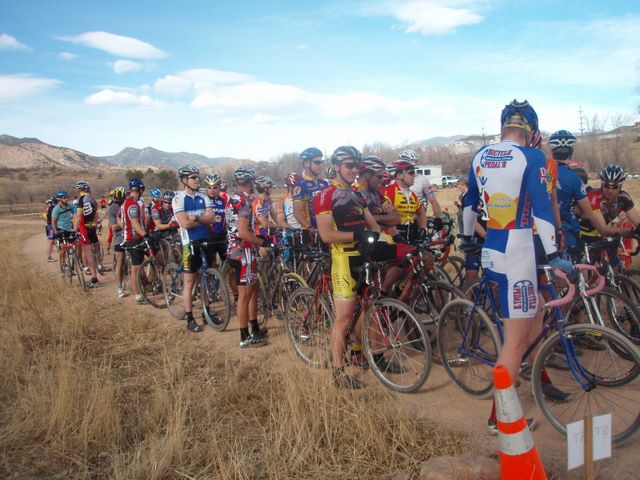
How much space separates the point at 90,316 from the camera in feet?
Result: 21.8

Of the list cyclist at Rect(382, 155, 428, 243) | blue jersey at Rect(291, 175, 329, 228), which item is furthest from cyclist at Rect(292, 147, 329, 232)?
cyclist at Rect(382, 155, 428, 243)

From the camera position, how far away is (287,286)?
5.76m

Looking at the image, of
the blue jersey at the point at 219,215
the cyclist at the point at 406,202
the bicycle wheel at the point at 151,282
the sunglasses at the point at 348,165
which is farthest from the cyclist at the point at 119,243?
the sunglasses at the point at 348,165

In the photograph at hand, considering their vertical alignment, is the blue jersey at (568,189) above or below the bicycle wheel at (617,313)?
above

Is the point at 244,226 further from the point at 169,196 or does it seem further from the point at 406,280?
the point at 169,196

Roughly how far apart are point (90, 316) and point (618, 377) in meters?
6.53

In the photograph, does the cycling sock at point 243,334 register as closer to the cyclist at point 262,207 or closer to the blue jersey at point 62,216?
the cyclist at point 262,207

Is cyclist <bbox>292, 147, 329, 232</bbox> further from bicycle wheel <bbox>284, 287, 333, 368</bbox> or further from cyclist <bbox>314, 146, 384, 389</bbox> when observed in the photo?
cyclist <bbox>314, 146, 384, 389</bbox>

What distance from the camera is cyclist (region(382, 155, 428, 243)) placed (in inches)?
233

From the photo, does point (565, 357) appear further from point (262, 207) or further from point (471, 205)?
point (262, 207)

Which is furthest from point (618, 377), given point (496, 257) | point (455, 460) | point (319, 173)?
point (319, 173)

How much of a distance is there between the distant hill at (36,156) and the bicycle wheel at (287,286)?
161 metres

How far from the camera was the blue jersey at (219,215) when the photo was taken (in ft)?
23.2

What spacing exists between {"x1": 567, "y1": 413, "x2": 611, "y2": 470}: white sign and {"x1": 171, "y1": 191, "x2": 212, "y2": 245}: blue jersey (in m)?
5.35
